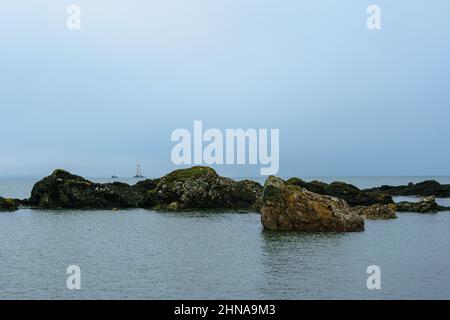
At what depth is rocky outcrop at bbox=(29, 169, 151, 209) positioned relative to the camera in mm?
72250

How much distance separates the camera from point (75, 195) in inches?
2837

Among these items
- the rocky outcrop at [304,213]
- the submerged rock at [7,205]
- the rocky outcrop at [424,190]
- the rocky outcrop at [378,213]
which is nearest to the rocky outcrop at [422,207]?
the rocky outcrop at [378,213]

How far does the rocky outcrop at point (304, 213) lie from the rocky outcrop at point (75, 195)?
36.0 m

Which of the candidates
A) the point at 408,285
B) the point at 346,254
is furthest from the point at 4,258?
the point at 408,285

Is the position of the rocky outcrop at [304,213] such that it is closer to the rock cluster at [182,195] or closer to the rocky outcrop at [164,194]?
the rock cluster at [182,195]

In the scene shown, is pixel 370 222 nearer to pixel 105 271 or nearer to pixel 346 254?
pixel 346 254

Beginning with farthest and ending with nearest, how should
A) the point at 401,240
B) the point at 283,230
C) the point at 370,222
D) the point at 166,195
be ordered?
the point at 166,195 → the point at 370,222 → the point at 283,230 → the point at 401,240

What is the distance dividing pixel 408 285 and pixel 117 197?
5822 centimetres

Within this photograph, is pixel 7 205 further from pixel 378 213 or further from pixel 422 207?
pixel 422 207

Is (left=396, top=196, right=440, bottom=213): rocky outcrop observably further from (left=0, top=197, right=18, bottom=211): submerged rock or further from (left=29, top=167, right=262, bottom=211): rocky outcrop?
(left=0, top=197, right=18, bottom=211): submerged rock

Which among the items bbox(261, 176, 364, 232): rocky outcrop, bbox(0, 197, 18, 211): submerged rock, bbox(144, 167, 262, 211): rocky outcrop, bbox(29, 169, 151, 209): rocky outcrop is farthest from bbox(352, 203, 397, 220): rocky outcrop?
bbox(0, 197, 18, 211): submerged rock

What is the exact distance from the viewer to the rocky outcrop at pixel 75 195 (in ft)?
237

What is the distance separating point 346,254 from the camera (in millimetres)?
30750

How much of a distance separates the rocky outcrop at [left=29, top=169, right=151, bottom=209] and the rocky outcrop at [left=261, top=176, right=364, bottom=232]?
118ft
